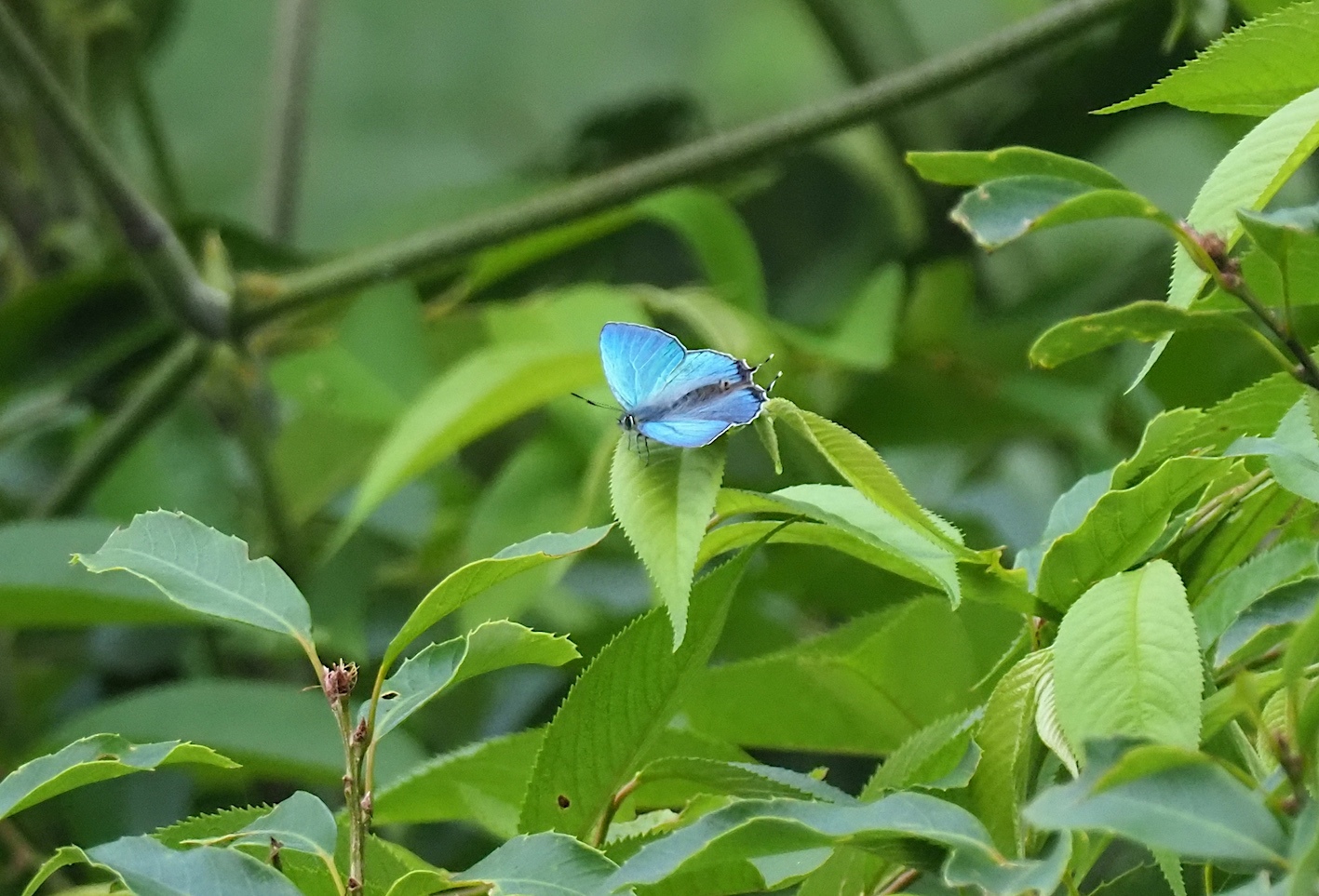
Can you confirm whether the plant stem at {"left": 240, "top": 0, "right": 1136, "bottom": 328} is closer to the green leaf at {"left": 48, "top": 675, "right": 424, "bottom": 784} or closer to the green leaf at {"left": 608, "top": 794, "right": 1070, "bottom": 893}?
the green leaf at {"left": 48, "top": 675, "right": 424, "bottom": 784}

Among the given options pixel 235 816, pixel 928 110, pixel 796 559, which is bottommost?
pixel 796 559

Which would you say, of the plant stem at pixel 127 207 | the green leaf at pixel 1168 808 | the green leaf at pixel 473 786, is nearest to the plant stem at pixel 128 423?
the plant stem at pixel 127 207

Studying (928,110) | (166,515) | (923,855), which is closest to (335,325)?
(928,110)

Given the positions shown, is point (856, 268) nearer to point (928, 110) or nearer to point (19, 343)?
point (928, 110)

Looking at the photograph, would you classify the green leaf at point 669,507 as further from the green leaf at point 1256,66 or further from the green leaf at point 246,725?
the green leaf at point 246,725

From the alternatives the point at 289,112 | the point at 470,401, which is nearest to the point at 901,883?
the point at 470,401

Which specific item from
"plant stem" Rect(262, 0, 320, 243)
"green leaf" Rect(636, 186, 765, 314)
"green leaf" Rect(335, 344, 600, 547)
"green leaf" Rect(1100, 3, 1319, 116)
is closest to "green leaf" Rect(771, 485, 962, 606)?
"green leaf" Rect(1100, 3, 1319, 116)
